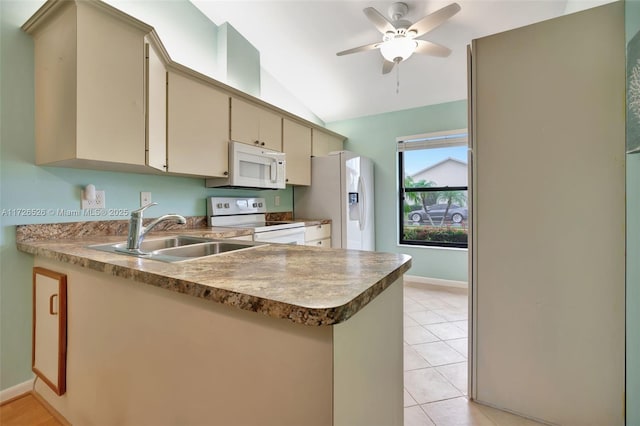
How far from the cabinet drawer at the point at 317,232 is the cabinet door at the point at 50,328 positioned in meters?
2.00

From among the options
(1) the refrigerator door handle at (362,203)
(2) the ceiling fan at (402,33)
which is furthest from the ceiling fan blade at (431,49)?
(1) the refrigerator door handle at (362,203)

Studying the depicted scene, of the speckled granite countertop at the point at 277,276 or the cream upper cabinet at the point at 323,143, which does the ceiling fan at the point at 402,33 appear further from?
the speckled granite countertop at the point at 277,276

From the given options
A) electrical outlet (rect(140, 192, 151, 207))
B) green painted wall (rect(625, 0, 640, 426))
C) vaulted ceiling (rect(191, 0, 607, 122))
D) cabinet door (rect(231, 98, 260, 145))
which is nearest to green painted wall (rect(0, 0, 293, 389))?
electrical outlet (rect(140, 192, 151, 207))

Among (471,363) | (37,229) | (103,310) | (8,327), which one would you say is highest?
(37,229)

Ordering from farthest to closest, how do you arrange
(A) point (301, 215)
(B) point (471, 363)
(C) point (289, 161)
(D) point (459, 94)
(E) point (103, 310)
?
(A) point (301, 215), (D) point (459, 94), (C) point (289, 161), (B) point (471, 363), (E) point (103, 310)

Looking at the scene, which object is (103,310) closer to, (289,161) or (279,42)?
(289,161)

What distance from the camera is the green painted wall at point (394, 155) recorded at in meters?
3.62

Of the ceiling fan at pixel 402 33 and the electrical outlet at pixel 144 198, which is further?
the electrical outlet at pixel 144 198

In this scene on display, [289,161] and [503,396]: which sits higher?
[289,161]

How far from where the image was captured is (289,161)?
127 inches

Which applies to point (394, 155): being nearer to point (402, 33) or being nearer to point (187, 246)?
point (402, 33)

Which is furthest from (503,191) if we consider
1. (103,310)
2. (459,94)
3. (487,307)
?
(459,94)

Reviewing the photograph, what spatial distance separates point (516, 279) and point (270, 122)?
248 centimetres

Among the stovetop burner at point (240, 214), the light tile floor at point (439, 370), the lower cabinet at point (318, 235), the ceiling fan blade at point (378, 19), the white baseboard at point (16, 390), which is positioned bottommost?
the light tile floor at point (439, 370)
